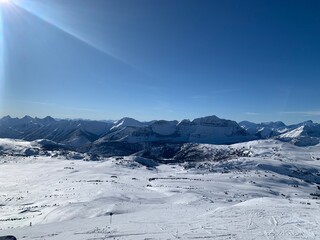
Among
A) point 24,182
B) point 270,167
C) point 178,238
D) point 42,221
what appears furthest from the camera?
point 270,167

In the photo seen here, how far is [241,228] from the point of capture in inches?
1262

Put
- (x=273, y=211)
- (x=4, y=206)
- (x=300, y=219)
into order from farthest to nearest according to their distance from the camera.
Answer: (x=4, y=206) < (x=273, y=211) < (x=300, y=219)

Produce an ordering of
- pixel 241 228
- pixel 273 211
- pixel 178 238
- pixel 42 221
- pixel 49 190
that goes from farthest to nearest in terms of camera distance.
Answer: pixel 49 190
pixel 42 221
pixel 273 211
pixel 241 228
pixel 178 238

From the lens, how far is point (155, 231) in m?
32.1

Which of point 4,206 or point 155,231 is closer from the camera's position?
point 155,231

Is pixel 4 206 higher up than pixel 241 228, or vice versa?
pixel 241 228

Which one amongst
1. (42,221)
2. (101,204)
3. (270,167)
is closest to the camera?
(42,221)

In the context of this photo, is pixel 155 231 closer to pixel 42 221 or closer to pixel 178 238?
pixel 178 238

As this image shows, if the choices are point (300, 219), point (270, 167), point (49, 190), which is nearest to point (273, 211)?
point (300, 219)

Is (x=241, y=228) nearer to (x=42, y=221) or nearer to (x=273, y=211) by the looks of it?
(x=273, y=211)

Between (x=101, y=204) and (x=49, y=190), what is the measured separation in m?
31.5

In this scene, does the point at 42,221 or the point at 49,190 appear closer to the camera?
the point at 42,221

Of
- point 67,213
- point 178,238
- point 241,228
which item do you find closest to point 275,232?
point 241,228

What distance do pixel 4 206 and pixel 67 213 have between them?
74.5 feet
